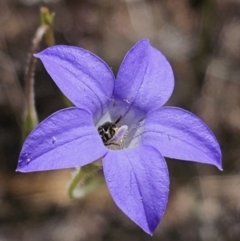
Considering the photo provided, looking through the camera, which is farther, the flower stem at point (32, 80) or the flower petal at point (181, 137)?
the flower stem at point (32, 80)

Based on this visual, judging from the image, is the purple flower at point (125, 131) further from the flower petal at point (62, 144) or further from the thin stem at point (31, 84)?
the thin stem at point (31, 84)

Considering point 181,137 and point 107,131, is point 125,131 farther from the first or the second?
point 181,137

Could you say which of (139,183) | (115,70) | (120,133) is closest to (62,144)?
(139,183)

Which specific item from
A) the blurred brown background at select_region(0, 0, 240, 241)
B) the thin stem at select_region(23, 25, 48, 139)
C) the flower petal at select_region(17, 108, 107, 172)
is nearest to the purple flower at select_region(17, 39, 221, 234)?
the flower petal at select_region(17, 108, 107, 172)

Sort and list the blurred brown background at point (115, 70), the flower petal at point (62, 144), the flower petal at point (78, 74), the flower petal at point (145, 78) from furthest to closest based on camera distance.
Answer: the blurred brown background at point (115, 70) → the flower petal at point (145, 78) → the flower petal at point (78, 74) → the flower petal at point (62, 144)

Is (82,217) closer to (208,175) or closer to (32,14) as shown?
(208,175)

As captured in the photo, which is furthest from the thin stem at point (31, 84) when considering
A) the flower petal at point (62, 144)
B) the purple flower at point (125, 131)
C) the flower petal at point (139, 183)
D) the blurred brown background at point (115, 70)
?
the blurred brown background at point (115, 70)

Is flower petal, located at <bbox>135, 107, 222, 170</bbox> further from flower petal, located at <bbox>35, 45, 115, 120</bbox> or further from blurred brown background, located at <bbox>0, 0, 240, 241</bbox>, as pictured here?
blurred brown background, located at <bbox>0, 0, 240, 241</bbox>
